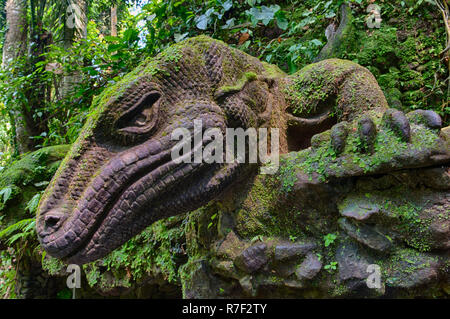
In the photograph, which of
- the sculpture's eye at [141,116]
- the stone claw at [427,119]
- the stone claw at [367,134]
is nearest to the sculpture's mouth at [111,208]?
the sculpture's eye at [141,116]

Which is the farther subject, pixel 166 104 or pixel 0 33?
pixel 0 33

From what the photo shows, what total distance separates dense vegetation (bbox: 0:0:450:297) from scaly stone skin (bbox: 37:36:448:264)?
83cm

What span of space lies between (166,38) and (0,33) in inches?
231

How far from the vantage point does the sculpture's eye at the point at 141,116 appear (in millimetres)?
1552

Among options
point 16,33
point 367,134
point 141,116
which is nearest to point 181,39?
point 141,116

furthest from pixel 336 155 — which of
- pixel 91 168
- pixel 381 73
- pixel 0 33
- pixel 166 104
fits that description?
pixel 0 33

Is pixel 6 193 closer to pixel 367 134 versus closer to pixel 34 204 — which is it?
pixel 34 204

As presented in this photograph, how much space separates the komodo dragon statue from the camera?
1419 mm

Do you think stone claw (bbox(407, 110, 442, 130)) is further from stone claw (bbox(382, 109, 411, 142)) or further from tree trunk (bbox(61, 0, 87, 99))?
tree trunk (bbox(61, 0, 87, 99))

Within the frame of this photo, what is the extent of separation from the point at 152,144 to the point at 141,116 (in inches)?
5.8

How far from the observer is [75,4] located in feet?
16.0

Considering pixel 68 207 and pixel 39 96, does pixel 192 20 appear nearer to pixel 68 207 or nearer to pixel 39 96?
pixel 68 207

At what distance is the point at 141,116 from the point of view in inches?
62.4

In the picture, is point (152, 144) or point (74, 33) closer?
point (152, 144)
